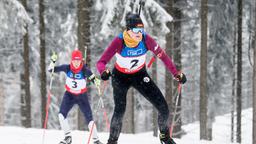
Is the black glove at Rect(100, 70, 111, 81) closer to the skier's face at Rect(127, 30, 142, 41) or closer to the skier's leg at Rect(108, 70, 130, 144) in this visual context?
the skier's leg at Rect(108, 70, 130, 144)

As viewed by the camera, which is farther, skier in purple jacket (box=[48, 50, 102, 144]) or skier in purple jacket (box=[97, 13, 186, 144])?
skier in purple jacket (box=[48, 50, 102, 144])

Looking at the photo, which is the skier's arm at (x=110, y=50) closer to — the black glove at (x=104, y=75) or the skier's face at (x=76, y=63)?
the black glove at (x=104, y=75)

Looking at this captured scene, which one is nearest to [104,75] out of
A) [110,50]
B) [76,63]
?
[110,50]

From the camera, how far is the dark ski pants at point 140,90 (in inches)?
279

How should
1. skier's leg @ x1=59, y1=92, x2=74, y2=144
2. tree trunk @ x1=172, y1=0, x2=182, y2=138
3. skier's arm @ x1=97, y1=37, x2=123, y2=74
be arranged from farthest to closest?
tree trunk @ x1=172, y1=0, x2=182, y2=138
skier's leg @ x1=59, y1=92, x2=74, y2=144
skier's arm @ x1=97, y1=37, x2=123, y2=74

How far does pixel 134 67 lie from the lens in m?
7.09

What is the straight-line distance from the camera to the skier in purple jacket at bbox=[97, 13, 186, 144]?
22.7 feet

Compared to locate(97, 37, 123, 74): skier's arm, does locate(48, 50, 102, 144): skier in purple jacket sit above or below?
below

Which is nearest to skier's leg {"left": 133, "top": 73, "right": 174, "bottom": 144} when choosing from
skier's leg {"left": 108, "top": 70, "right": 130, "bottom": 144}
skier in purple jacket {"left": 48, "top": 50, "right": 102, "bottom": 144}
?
skier's leg {"left": 108, "top": 70, "right": 130, "bottom": 144}

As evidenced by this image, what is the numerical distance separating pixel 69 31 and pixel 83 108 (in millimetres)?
11185

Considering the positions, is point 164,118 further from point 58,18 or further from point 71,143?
point 58,18

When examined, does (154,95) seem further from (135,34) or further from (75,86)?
(75,86)

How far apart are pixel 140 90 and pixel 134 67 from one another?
399 millimetres

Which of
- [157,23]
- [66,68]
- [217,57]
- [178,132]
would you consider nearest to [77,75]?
[66,68]
